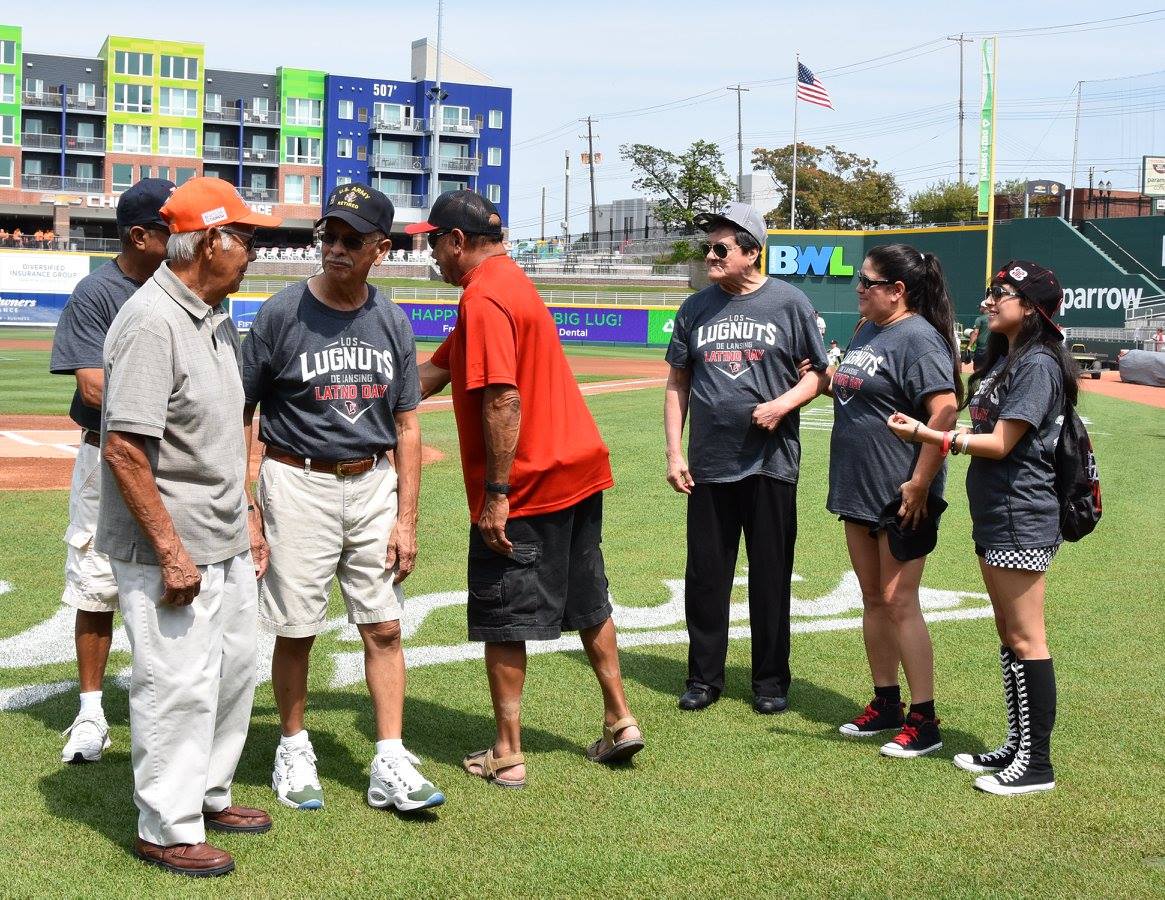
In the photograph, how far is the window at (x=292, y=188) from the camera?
78438mm

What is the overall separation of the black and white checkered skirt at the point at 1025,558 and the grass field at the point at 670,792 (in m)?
0.84

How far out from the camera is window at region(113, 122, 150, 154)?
245ft

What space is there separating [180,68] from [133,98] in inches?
132

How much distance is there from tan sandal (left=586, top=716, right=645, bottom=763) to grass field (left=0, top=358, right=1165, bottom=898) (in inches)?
2.2

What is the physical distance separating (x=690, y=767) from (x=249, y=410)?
214 centimetres

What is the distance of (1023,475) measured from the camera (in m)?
4.63

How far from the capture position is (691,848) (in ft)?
13.4

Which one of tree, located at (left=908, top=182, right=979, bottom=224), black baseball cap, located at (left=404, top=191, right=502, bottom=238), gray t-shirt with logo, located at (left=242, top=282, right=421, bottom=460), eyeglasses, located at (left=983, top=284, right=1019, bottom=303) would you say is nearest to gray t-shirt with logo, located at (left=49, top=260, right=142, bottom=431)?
gray t-shirt with logo, located at (left=242, top=282, right=421, bottom=460)

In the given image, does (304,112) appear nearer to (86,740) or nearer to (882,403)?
(882,403)

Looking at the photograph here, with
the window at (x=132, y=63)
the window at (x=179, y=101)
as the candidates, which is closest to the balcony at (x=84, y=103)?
the window at (x=132, y=63)

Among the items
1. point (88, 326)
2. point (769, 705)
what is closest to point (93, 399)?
point (88, 326)

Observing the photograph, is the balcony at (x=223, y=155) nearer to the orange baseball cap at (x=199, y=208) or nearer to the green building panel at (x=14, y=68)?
the green building panel at (x=14, y=68)

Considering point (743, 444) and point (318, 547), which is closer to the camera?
point (318, 547)

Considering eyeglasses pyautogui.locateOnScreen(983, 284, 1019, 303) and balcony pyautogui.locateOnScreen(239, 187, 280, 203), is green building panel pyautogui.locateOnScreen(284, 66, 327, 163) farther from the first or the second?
eyeglasses pyautogui.locateOnScreen(983, 284, 1019, 303)
